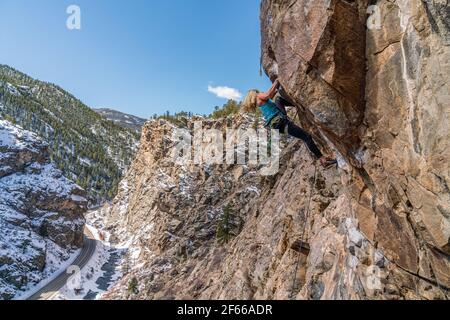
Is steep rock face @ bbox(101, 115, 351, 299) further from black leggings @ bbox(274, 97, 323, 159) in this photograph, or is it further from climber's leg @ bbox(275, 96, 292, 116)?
climber's leg @ bbox(275, 96, 292, 116)

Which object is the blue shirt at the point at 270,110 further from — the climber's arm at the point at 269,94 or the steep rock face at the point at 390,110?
the steep rock face at the point at 390,110

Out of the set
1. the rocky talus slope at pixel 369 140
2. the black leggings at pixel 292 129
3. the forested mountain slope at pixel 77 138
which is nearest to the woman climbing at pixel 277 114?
the black leggings at pixel 292 129

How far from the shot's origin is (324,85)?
27.6ft

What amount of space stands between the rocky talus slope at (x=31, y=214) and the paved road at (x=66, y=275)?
6.51 feet

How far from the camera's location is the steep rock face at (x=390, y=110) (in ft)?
20.4

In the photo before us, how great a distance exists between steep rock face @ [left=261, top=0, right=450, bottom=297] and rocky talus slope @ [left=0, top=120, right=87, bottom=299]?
59344 millimetres

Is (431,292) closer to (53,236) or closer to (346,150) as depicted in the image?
(346,150)

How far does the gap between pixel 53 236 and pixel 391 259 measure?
6937cm

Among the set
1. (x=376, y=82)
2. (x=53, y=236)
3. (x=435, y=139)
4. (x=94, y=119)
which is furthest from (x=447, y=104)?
(x=94, y=119)

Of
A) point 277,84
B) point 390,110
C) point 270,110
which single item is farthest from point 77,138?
point 390,110

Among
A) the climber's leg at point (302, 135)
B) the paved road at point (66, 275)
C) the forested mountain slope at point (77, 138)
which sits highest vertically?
the forested mountain slope at point (77, 138)

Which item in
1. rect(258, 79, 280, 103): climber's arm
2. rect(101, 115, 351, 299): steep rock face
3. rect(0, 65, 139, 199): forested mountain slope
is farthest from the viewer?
rect(0, 65, 139, 199): forested mountain slope

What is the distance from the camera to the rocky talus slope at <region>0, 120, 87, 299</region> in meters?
55.2

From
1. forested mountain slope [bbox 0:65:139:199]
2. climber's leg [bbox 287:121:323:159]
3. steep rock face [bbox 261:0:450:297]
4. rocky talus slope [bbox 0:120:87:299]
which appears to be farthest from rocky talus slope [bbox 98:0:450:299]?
forested mountain slope [bbox 0:65:139:199]
